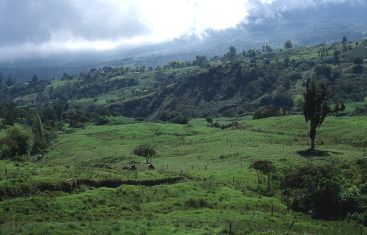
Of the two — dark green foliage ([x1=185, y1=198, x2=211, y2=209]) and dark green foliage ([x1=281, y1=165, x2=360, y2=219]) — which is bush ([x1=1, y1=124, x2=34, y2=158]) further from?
dark green foliage ([x1=281, y1=165, x2=360, y2=219])

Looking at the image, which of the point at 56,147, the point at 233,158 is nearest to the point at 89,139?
the point at 56,147

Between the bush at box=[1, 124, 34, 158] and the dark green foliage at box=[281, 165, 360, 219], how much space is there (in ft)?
207

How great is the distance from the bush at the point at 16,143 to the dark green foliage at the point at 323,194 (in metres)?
63.1

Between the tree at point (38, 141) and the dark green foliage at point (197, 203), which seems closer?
the dark green foliage at point (197, 203)

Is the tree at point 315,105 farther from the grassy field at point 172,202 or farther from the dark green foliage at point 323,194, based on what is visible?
the dark green foliage at point 323,194

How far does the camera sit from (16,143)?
103 m

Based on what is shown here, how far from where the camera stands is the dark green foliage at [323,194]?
4966 cm

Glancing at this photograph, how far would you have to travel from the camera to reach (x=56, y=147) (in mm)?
132250

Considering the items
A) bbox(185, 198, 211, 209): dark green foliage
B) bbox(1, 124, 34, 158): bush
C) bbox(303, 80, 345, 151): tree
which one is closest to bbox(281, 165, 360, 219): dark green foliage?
bbox(185, 198, 211, 209): dark green foliage

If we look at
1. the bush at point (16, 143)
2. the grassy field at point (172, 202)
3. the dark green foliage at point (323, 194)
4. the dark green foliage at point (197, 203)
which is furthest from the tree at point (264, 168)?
the bush at point (16, 143)

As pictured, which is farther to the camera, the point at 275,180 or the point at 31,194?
the point at 275,180

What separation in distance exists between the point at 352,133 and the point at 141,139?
188ft

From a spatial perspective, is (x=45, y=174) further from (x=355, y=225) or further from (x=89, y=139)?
(x=89, y=139)

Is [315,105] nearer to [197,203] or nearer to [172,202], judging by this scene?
[197,203]
